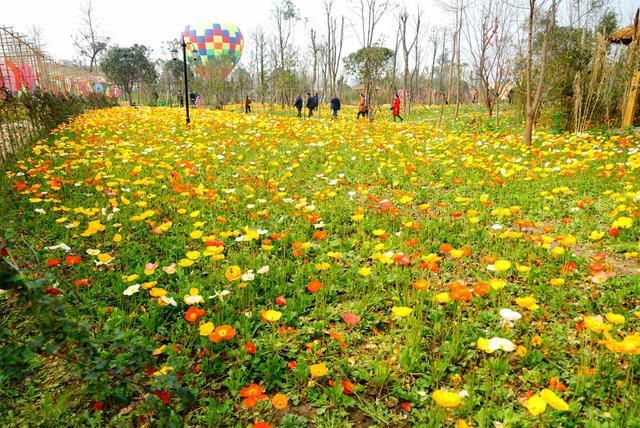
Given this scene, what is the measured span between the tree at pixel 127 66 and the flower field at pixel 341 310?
35.6 meters

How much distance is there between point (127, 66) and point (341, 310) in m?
40.6

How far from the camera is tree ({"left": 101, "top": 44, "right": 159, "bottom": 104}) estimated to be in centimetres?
3538

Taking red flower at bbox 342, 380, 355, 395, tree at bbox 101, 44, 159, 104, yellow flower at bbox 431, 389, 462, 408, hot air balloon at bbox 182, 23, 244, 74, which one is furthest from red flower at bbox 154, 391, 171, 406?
tree at bbox 101, 44, 159, 104

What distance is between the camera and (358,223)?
4.47m

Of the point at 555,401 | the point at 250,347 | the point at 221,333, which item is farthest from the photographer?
the point at 250,347

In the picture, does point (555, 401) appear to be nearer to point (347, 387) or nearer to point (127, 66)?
point (347, 387)

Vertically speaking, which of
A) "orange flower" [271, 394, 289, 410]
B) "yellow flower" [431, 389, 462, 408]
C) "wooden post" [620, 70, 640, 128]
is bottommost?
"orange flower" [271, 394, 289, 410]

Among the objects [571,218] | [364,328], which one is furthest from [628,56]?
[364,328]

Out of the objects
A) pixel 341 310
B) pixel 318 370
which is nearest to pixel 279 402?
pixel 318 370

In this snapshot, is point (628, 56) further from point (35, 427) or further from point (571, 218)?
point (35, 427)

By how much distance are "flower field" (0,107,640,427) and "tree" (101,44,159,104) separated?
35.6 m

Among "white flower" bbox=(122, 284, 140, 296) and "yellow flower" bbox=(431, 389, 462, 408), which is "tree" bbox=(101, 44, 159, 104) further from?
"yellow flower" bbox=(431, 389, 462, 408)

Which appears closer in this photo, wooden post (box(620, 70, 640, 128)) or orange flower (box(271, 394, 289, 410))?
orange flower (box(271, 394, 289, 410))

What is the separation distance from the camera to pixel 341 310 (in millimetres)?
2930
